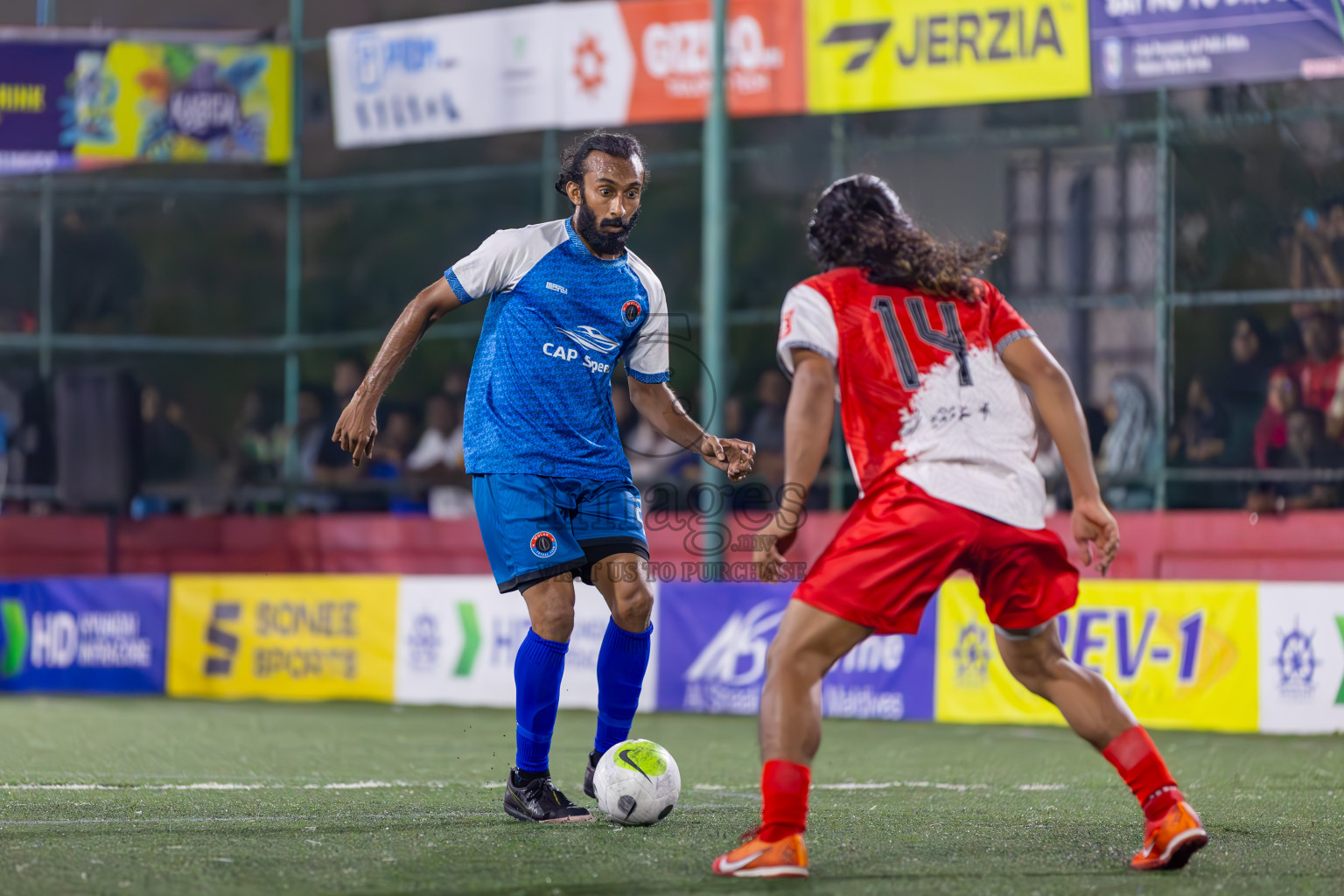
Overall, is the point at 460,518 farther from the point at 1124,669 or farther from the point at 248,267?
the point at 1124,669

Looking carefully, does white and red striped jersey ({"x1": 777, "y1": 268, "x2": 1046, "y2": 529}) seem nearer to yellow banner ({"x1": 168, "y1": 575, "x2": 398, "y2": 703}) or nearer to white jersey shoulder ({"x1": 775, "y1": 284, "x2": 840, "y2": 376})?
white jersey shoulder ({"x1": 775, "y1": 284, "x2": 840, "y2": 376})

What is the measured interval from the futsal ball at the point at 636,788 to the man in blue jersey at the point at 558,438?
0.69 feet

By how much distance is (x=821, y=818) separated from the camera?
5969mm

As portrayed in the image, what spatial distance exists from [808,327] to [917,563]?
707 millimetres

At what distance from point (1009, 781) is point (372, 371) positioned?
3.56 meters

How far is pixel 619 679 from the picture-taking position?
620cm

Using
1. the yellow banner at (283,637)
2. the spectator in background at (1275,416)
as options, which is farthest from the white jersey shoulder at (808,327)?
the spectator in background at (1275,416)

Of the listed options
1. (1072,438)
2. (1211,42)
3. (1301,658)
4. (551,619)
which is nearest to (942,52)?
(1211,42)

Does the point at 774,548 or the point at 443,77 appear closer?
the point at 774,548

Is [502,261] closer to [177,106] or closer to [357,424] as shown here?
[357,424]

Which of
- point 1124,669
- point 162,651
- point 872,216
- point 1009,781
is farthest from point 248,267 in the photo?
point 872,216

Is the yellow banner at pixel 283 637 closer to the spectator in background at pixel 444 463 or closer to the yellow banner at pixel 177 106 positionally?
the spectator in background at pixel 444 463

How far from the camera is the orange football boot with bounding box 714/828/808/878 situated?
455 centimetres

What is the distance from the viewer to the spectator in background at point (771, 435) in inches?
614
